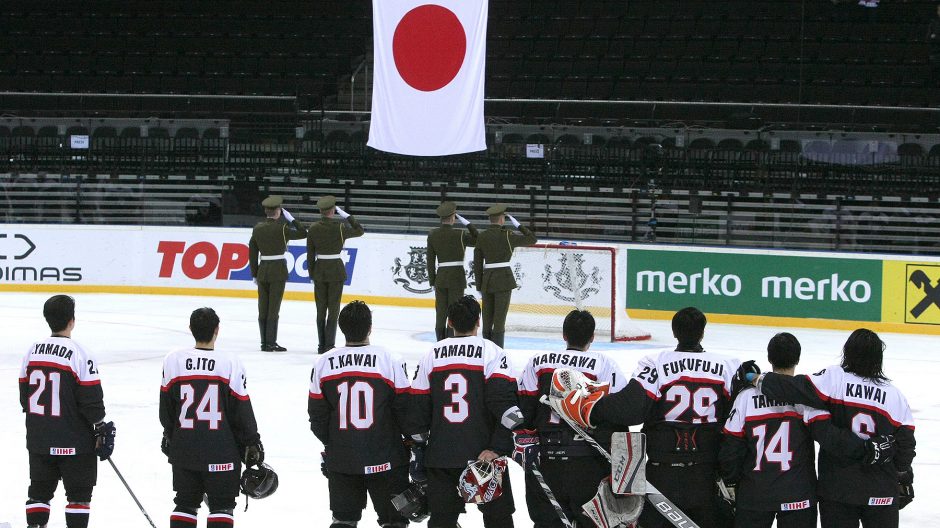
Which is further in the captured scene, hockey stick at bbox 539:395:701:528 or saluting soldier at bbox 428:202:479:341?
saluting soldier at bbox 428:202:479:341

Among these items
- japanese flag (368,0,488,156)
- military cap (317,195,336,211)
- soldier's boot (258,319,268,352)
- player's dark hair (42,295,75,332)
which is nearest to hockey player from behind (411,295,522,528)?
player's dark hair (42,295,75,332)

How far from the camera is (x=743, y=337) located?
16.4m

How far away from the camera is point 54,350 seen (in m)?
6.21

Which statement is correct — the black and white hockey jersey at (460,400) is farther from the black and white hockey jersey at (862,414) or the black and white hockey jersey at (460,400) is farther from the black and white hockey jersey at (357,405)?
the black and white hockey jersey at (862,414)

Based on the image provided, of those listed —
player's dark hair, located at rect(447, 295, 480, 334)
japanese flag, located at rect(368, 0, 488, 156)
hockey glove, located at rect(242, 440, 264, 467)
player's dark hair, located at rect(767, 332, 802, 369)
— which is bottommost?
hockey glove, located at rect(242, 440, 264, 467)

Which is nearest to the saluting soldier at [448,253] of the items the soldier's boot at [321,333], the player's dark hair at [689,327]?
the soldier's boot at [321,333]

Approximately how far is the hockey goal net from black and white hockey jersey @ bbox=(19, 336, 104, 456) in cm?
1102

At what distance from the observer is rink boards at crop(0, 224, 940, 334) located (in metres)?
17.1

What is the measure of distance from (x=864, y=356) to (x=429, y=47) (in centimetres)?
631

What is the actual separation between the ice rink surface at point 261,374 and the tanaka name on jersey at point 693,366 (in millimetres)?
1961

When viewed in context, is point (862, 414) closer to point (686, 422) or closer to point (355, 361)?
point (686, 422)

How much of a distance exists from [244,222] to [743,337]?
9.00 meters

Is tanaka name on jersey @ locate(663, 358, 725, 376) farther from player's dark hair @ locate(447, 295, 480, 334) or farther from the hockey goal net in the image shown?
the hockey goal net

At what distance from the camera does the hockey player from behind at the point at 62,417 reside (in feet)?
20.3
